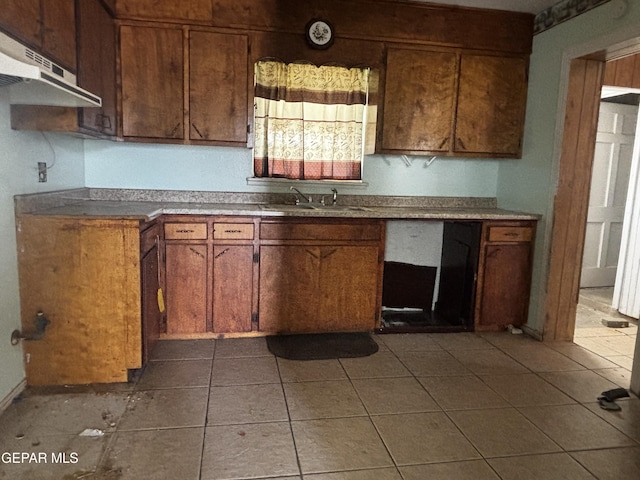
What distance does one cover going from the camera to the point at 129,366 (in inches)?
98.8

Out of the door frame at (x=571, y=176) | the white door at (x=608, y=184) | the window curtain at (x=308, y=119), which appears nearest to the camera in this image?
the door frame at (x=571, y=176)

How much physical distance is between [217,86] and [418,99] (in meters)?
1.49

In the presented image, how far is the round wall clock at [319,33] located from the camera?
324 centimetres

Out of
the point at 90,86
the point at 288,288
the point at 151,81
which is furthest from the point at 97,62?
the point at 288,288

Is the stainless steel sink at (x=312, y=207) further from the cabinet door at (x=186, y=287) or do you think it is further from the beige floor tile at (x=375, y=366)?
the beige floor tile at (x=375, y=366)

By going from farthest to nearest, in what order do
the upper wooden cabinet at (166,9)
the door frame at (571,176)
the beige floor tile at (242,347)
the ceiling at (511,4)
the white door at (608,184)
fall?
the white door at (608,184)
the ceiling at (511,4)
the door frame at (571,176)
the upper wooden cabinet at (166,9)
the beige floor tile at (242,347)

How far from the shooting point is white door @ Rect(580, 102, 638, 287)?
481 cm

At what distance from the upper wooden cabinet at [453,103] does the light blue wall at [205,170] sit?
30 cm

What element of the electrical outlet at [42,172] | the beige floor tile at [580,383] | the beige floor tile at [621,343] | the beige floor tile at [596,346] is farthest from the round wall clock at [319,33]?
the beige floor tile at [621,343]

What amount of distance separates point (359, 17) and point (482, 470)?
9.69ft

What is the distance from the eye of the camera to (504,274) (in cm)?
352

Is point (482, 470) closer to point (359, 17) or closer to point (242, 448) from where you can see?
point (242, 448)

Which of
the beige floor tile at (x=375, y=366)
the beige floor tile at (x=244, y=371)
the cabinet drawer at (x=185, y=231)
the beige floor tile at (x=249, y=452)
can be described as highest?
the cabinet drawer at (x=185, y=231)

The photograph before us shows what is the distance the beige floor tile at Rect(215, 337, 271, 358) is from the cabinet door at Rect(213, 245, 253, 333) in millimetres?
84
